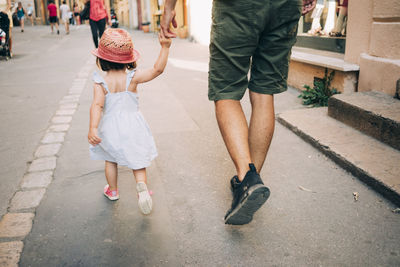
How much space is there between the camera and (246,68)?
2.19m

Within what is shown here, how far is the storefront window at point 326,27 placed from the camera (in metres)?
5.88

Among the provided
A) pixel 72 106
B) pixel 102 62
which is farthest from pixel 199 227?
pixel 72 106

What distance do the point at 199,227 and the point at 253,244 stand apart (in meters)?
0.34

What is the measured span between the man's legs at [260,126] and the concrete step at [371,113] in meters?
1.31

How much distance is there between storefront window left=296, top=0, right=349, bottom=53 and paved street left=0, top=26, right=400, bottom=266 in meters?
2.77

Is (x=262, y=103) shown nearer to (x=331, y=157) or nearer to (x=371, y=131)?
(x=331, y=157)

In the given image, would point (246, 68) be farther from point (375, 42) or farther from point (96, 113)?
point (375, 42)

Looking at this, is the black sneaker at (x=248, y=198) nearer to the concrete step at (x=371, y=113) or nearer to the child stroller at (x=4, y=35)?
the concrete step at (x=371, y=113)

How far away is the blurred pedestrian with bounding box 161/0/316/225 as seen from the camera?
6.56ft

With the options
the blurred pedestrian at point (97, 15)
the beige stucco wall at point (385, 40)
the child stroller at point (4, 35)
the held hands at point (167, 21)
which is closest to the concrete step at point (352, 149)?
the beige stucco wall at point (385, 40)

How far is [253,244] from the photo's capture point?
197cm

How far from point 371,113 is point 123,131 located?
218 cm

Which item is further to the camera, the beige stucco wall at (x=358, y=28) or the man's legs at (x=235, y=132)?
the beige stucco wall at (x=358, y=28)

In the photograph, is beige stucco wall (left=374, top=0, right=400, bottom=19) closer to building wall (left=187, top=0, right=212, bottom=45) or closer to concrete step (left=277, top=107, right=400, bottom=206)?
concrete step (left=277, top=107, right=400, bottom=206)
